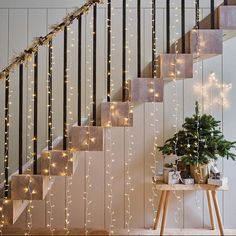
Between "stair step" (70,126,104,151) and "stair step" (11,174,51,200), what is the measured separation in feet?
1.28

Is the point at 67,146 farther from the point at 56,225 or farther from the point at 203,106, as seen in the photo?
the point at 203,106

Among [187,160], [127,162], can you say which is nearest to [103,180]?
[127,162]

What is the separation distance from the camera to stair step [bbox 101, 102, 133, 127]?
293 centimetres

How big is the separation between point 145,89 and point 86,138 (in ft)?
2.10

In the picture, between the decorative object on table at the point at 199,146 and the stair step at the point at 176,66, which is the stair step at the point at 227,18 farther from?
the decorative object on table at the point at 199,146

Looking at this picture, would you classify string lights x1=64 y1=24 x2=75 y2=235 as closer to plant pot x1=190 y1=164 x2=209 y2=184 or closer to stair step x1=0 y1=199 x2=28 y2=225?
stair step x1=0 y1=199 x2=28 y2=225

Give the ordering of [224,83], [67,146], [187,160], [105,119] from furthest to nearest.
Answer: [224,83] < [187,160] < [67,146] < [105,119]

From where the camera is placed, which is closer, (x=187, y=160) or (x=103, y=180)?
(x=187, y=160)

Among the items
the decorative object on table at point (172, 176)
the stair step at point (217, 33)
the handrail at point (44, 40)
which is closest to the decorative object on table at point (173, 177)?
the decorative object on table at point (172, 176)

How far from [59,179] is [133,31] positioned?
1989mm

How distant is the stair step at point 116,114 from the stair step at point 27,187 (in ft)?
2.33

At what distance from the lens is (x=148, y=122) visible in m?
4.20

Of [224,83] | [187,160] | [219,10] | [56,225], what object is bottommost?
[56,225]

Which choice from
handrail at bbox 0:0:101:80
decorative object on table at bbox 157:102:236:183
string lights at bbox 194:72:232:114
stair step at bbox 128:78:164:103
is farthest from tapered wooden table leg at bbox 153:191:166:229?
handrail at bbox 0:0:101:80
